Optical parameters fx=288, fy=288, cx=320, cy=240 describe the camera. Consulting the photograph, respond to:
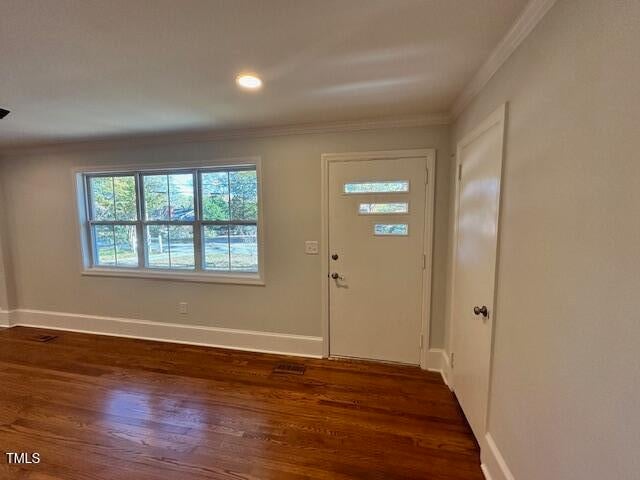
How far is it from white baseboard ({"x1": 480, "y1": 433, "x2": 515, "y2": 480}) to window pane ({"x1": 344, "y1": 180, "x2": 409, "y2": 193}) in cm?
189

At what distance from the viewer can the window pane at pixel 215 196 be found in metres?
3.16

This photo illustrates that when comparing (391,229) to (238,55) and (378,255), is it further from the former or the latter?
(238,55)

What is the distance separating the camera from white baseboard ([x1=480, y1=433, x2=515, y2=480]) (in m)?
1.42

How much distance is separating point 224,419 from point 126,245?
101 inches

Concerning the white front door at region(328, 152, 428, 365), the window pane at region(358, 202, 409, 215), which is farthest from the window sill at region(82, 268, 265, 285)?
the window pane at region(358, 202, 409, 215)

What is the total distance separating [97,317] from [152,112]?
2.78 meters

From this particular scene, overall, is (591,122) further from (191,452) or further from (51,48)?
(191,452)

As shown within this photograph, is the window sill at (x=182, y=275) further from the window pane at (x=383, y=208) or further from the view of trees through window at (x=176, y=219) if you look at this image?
the window pane at (x=383, y=208)

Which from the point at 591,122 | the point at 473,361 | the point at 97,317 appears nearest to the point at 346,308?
the point at 473,361

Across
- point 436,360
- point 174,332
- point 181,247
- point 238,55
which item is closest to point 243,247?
point 181,247

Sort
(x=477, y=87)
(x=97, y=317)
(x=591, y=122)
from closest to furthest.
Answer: (x=591, y=122) < (x=477, y=87) < (x=97, y=317)

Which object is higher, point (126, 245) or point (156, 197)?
point (156, 197)

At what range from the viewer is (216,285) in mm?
3207

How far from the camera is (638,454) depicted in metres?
0.72
